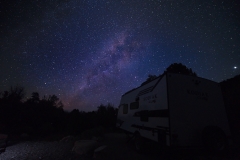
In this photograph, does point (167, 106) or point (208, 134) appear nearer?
point (208, 134)

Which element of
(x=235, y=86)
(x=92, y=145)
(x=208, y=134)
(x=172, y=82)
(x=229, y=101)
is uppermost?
(x=235, y=86)

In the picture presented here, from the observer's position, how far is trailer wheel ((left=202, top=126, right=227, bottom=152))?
15.2 feet

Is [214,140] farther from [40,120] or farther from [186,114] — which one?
[40,120]

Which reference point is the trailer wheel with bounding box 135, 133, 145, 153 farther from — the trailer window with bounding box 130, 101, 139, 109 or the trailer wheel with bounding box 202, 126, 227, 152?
the trailer wheel with bounding box 202, 126, 227, 152

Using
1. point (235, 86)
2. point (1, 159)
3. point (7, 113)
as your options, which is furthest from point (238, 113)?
point (7, 113)

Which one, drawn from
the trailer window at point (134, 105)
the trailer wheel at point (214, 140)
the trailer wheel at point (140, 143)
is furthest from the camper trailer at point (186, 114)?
the trailer window at point (134, 105)

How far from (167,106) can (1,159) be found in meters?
8.79

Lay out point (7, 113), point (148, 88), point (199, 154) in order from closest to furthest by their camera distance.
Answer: point (199, 154) → point (148, 88) → point (7, 113)

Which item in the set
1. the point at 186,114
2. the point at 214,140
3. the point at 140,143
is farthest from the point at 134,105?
the point at 214,140

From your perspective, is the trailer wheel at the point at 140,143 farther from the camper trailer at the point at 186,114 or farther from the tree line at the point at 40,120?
the tree line at the point at 40,120

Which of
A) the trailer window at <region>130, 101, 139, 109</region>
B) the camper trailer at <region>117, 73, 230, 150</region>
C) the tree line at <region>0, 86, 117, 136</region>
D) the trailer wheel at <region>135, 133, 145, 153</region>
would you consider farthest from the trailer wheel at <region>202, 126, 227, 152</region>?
the tree line at <region>0, 86, 117, 136</region>

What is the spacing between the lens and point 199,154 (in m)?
5.17

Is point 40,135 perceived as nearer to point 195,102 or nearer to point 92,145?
point 92,145

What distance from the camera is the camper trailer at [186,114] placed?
4914 millimetres
